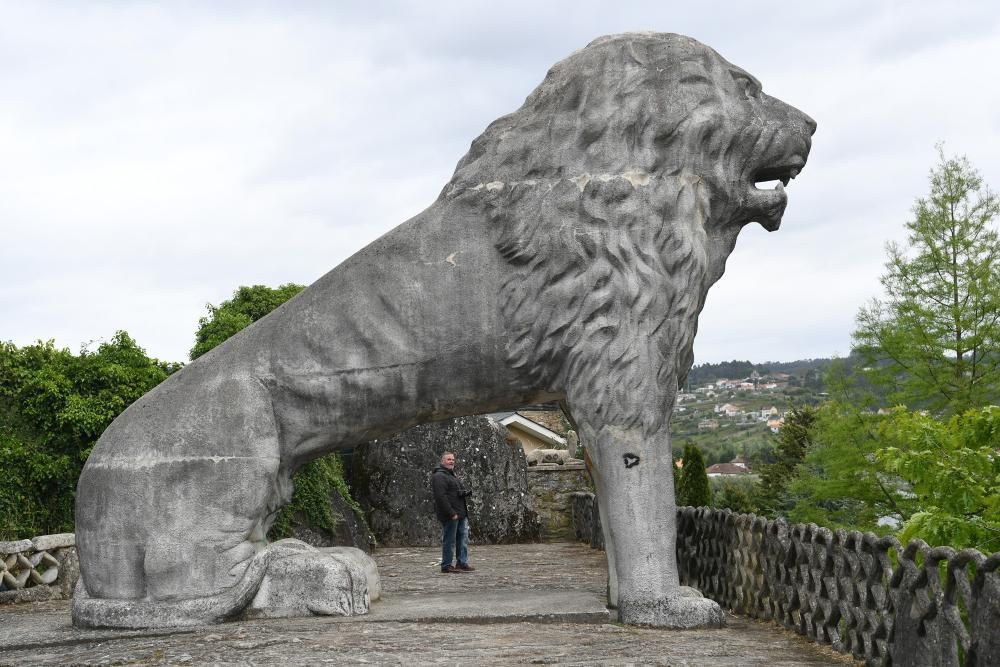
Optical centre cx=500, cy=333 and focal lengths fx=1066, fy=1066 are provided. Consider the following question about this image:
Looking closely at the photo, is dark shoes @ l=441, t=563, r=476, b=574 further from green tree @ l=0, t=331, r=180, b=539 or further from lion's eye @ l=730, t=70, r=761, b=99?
lion's eye @ l=730, t=70, r=761, b=99

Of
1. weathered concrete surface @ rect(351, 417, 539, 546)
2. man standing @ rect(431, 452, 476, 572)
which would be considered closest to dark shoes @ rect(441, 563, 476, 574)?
man standing @ rect(431, 452, 476, 572)

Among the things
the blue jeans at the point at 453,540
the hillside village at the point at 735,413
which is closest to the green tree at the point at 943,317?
the blue jeans at the point at 453,540

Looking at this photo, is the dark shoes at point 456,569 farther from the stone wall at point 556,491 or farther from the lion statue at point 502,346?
the stone wall at point 556,491

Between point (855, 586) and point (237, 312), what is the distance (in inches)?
374

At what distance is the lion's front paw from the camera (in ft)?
19.9

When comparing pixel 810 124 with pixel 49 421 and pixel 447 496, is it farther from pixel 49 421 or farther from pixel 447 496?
pixel 49 421

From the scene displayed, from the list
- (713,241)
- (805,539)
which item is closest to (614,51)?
(713,241)

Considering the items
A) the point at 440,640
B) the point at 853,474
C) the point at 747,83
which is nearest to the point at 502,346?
the point at 440,640

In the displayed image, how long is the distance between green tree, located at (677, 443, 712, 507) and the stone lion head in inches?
337

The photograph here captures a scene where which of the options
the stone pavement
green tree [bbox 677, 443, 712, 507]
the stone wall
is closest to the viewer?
the stone pavement

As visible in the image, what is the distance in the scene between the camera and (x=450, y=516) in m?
10.9

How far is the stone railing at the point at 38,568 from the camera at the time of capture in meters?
8.62

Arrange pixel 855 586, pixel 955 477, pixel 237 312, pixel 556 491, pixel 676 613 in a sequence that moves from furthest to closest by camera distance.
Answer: pixel 556 491 < pixel 237 312 < pixel 676 613 < pixel 955 477 < pixel 855 586

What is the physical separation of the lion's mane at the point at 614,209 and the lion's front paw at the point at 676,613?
1.01 m
